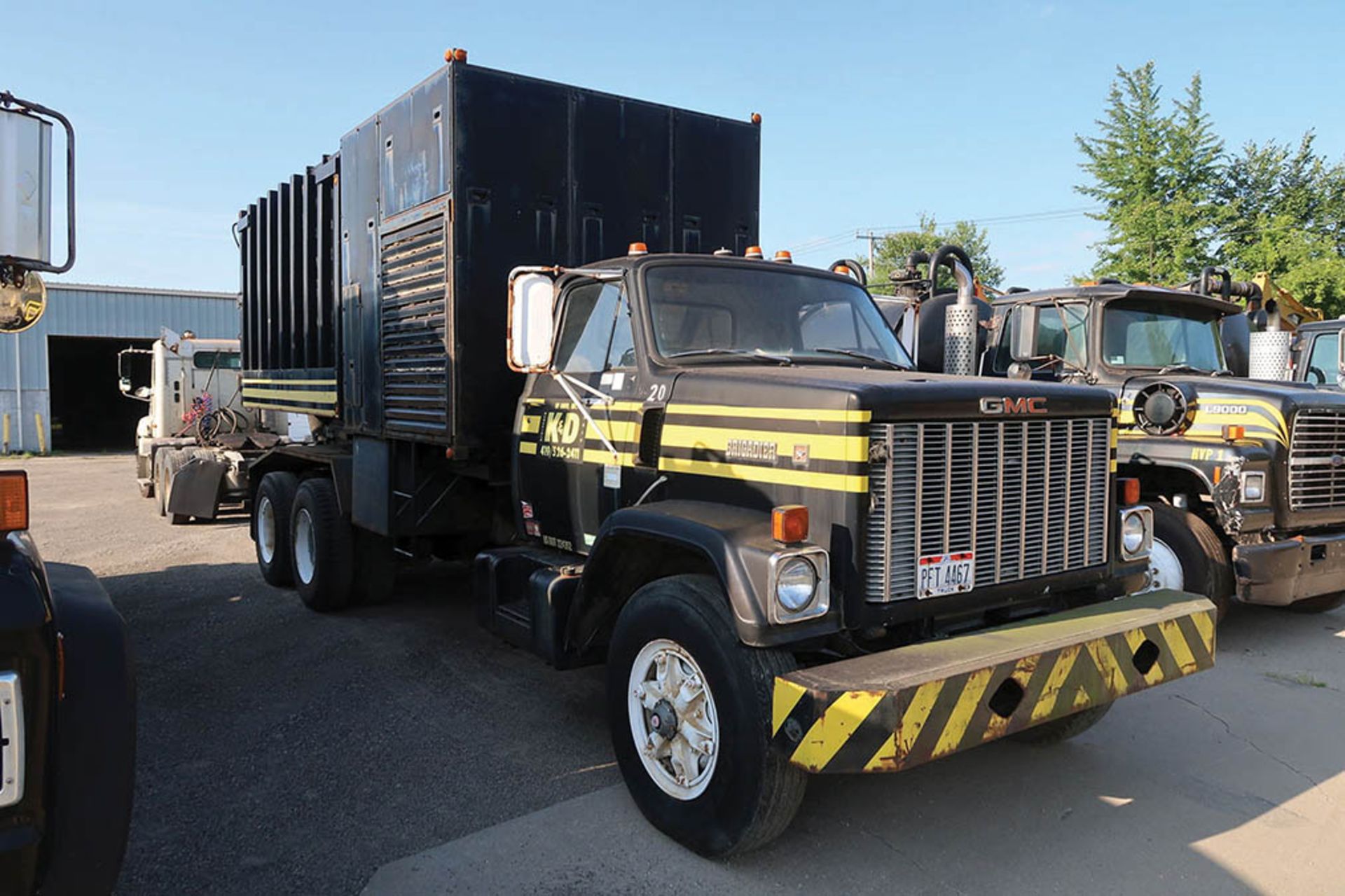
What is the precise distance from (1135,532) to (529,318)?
2.96 m

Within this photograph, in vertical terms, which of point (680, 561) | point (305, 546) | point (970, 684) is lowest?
point (305, 546)

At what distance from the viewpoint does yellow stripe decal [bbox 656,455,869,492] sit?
135 inches

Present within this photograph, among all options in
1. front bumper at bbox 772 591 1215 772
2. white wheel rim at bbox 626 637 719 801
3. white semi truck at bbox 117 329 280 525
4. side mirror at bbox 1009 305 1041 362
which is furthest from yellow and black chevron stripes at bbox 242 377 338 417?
A: front bumper at bbox 772 591 1215 772

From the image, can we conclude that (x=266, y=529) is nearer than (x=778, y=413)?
No

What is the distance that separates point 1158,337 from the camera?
7188 millimetres

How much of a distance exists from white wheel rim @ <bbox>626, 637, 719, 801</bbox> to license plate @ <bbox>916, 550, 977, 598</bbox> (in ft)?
2.97

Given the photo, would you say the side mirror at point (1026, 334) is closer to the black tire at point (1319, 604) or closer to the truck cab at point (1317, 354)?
the black tire at point (1319, 604)

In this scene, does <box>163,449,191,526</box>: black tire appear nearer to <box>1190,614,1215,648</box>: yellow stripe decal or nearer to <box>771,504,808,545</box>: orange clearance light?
<box>771,504,808,545</box>: orange clearance light

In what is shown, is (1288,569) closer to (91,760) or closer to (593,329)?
(593,329)

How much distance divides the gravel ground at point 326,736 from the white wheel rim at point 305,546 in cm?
29

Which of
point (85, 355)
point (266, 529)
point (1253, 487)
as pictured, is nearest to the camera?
point (1253, 487)

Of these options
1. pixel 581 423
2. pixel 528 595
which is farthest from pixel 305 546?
pixel 581 423

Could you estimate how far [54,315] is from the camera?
2761cm

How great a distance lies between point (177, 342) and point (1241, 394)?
15.6 m
